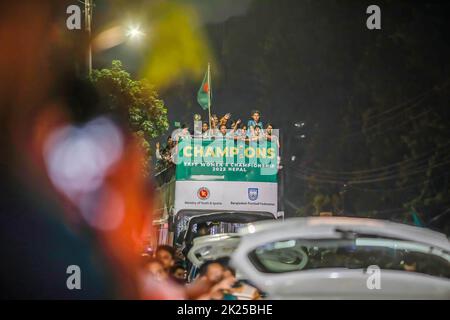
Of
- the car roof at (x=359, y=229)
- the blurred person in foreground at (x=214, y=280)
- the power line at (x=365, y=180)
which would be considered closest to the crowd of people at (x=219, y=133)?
the blurred person in foreground at (x=214, y=280)

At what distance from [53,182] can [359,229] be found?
3.10m

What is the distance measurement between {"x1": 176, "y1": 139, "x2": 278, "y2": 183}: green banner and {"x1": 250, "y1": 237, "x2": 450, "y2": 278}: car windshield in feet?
10.2

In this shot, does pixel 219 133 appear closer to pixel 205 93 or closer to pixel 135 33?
pixel 205 93

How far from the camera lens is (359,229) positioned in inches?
165

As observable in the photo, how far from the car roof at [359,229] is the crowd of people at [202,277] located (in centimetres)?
35

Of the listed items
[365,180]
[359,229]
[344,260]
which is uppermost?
[365,180]

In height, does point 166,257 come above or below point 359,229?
below

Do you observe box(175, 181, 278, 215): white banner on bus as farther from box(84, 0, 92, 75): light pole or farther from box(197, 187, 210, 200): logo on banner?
box(84, 0, 92, 75): light pole

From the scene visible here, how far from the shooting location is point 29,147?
5.50 meters

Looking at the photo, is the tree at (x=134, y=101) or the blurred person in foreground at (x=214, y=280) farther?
the tree at (x=134, y=101)

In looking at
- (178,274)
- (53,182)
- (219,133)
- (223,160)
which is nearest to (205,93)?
(219,133)

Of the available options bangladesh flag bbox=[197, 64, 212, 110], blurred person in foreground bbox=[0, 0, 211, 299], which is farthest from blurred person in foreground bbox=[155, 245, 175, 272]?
bangladesh flag bbox=[197, 64, 212, 110]

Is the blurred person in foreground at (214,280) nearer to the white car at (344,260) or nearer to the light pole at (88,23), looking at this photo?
the white car at (344,260)

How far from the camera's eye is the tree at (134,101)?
22.4 feet
